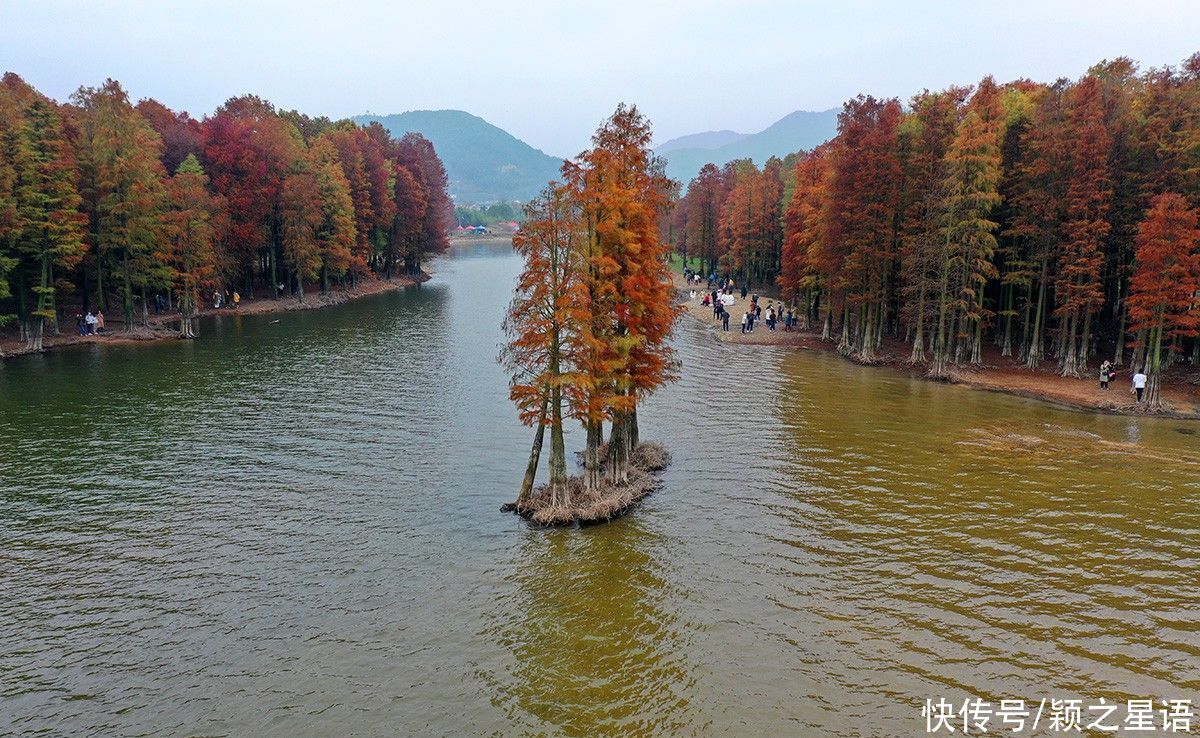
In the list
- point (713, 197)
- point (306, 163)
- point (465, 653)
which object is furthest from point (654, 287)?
point (713, 197)

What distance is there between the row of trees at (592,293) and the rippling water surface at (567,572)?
4221 millimetres

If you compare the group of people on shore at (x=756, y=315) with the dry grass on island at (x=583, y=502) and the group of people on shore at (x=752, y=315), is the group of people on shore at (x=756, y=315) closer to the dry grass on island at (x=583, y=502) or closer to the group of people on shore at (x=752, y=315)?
the group of people on shore at (x=752, y=315)

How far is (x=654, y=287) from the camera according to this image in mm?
26297

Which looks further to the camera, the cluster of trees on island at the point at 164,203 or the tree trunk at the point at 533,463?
the cluster of trees on island at the point at 164,203

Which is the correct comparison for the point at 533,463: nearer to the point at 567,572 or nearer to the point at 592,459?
the point at 592,459

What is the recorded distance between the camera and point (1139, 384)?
38219 millimetres

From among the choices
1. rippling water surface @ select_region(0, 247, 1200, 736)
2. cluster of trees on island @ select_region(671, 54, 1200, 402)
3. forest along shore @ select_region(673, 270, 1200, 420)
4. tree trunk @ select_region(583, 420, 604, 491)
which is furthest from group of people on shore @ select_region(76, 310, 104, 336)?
cluster of trees on island @ select_region(671, 54, 1200, 402)

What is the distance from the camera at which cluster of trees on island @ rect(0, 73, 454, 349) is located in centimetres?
5059

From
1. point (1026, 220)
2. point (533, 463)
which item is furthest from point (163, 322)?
point (1026, 220)

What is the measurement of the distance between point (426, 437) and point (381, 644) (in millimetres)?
17005

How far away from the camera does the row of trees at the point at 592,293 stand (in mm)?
23578

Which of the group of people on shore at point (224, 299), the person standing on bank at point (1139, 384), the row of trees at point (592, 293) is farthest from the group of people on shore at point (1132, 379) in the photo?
the group of people on shore at point (224, 299)

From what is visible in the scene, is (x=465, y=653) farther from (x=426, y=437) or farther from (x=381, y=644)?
(x=426, y=437)

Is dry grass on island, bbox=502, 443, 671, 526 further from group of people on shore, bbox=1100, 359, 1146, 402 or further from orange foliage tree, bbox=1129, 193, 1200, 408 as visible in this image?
orange foliage tree, bbox=1129, 193, 1200, 408
